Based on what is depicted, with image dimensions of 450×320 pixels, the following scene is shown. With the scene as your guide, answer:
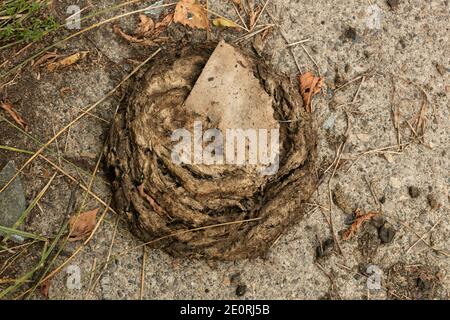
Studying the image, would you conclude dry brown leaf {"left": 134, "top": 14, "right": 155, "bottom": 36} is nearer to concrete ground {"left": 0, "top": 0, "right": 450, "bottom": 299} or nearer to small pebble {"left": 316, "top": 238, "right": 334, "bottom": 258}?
concrete ground {"left": 0, "top": 0, "right": 450, "bottom": 299}

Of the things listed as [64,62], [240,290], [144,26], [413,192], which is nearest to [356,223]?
[413,192]

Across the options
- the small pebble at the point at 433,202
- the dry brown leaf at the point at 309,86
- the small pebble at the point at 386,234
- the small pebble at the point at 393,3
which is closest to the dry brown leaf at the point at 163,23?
the dry brown leaf at the point at 309,86

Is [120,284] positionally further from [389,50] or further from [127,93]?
[389,50]

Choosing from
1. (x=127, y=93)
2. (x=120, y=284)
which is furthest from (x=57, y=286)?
(x=127, y=93)

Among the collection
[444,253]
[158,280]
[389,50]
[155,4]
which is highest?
[155,4]

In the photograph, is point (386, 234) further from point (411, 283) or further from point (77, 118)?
point (77, 118)

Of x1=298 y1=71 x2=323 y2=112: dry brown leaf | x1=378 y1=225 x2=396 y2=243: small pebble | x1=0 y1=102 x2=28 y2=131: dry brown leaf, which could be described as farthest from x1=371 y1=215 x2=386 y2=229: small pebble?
x1=0 y1=102 x2=28 y2=131: dry brown leaf

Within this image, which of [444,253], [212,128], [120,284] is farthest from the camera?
[444,253]
